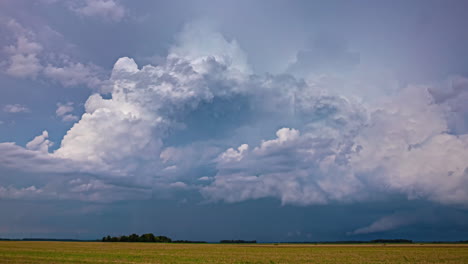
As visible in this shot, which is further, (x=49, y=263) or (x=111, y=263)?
(x=111, y=263)

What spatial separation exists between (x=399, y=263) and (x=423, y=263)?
377cm

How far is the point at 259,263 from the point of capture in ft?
169

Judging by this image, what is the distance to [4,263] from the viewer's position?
43031mm

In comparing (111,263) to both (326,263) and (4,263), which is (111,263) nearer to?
(4,263)

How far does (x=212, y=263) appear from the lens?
168 ft

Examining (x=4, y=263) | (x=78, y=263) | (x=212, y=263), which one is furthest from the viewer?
(x=212, y=263)

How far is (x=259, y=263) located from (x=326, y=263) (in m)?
9.70

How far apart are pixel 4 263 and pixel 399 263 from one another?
51630 mm

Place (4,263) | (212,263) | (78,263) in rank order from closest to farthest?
(4,263) < (78,263) < (212,263)

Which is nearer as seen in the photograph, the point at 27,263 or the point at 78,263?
the point at 27,263

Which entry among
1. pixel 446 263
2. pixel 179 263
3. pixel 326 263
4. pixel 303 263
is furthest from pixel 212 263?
pixel 446 263

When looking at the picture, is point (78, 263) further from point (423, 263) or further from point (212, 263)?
point (423, 263)

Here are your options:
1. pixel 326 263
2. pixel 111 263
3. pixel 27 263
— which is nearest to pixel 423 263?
pixel 326 263

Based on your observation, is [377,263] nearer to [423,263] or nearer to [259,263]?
[423,263]
